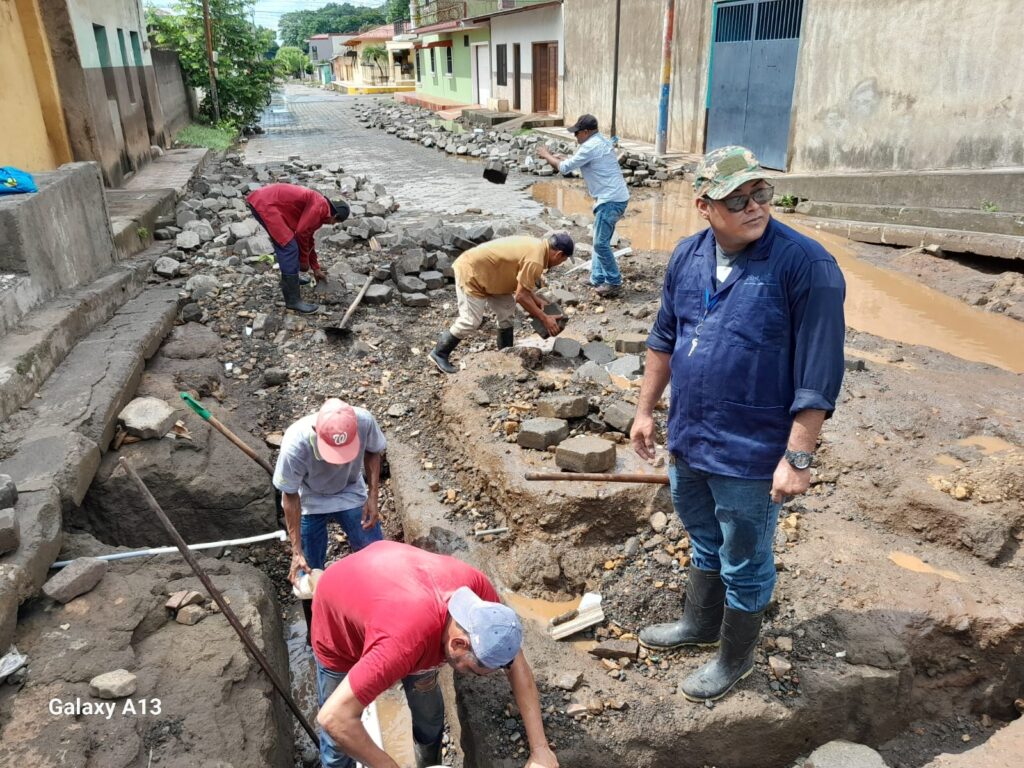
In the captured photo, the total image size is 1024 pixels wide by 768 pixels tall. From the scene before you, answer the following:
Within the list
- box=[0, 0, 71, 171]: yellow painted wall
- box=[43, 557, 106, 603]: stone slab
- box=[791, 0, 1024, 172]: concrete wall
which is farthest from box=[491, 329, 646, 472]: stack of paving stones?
box=[791, 0, 1024, 172]: concrete wall

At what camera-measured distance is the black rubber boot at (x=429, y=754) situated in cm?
297

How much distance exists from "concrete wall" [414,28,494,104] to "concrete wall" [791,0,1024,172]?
20434mm

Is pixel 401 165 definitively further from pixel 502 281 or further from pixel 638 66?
pixel 502 281

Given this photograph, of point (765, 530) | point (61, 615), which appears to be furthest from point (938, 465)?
point (61, 615)

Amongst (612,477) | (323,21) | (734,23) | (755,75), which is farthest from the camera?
(323,21)

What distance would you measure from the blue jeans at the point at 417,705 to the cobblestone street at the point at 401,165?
357 inches

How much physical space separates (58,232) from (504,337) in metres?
3.56

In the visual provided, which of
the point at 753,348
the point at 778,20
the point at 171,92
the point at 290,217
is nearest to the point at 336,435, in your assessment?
the point at 753,348

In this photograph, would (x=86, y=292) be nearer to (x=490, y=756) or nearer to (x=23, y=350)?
A: (x=23, y=350)

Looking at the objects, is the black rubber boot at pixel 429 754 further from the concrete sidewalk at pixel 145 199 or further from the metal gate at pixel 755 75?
the metal gate at pixel 755 75

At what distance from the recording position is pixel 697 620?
2963mm

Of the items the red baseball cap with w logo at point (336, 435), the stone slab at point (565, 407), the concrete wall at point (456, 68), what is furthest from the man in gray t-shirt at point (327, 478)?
the concrete wall at point (456, 68)

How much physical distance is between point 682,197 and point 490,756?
36.7ft

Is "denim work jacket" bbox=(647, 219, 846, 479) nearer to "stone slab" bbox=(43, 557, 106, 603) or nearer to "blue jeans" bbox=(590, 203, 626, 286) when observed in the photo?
"stone slab" bbox=(43, 557, 106, 603)
